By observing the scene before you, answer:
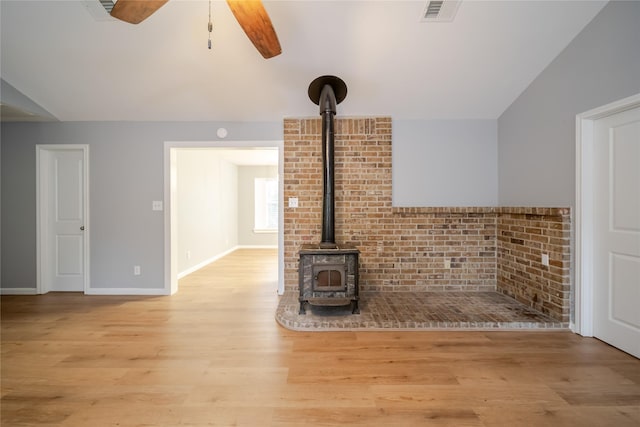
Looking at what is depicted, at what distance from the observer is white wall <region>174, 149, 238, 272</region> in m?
5.15

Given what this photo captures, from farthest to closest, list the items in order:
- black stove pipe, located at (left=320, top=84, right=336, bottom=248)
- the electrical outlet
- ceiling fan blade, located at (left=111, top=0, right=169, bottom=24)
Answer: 1. black stove pipe, located at (left=320, top=84, right=336, bottom=248)
2. the electrical outlet
3. ceiling fan blade, located at (left=111, top=0, right=169, bottom=24)

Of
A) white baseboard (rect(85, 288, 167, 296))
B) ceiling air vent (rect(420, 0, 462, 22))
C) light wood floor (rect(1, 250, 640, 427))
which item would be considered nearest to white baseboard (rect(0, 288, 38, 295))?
white baseboard (rect(85, 288, 167, 296))

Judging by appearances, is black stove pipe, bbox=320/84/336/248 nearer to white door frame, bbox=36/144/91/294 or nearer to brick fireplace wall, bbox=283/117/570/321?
brick fireplace wall, bbox=283/117/570/321

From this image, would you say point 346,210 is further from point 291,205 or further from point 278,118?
point 278,118

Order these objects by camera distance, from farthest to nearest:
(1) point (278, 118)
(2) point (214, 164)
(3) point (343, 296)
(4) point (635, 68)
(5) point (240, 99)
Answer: (2) point (214, 164) → (1) point (278, 118) → (5) point (240, 99) → (3) point (343, 296) → (4) point (635, 68)

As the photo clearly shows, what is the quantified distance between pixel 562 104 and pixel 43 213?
616 centimetres

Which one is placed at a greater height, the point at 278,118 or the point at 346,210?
the point at 278,118

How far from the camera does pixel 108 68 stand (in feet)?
10.6

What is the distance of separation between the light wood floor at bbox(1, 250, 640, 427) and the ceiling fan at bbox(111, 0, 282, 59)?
2346 millimetres

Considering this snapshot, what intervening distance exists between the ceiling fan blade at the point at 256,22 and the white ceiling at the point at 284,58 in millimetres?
590

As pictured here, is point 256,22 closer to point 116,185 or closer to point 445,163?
point 445,163

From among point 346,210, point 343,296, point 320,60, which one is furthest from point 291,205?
point 320,60

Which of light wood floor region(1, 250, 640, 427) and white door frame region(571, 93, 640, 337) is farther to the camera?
white door frame region(571, 93, 640, 337)

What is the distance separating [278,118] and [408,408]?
10.9ft
